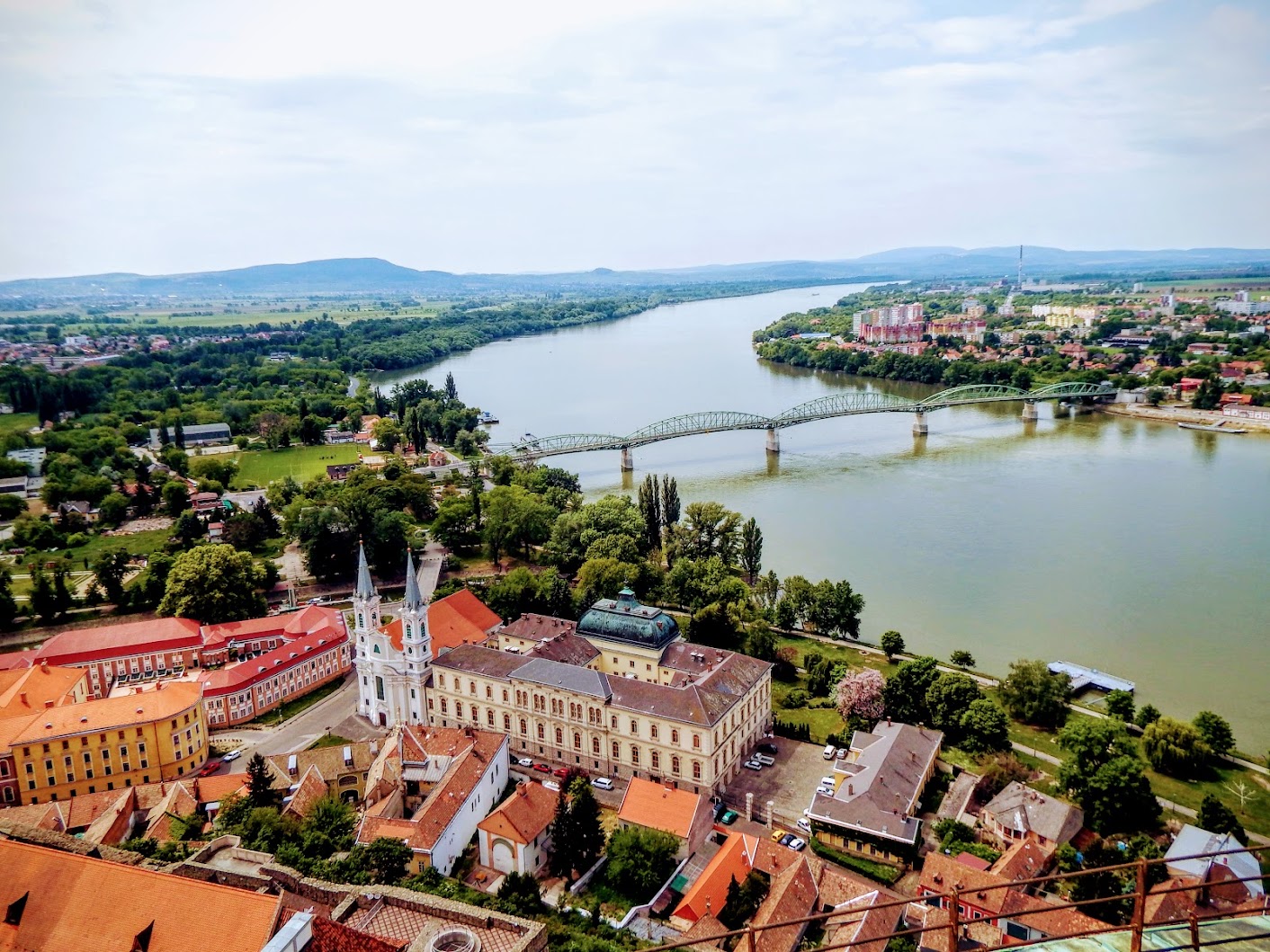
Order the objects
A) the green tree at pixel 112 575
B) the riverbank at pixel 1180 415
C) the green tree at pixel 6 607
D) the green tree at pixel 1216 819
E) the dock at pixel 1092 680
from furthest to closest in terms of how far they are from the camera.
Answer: the riverbank at pixel 1180 415 → the green tree at pixel 112 575 → the green tree at pixel 6 607 → the dock at pixel 1092 680 → the green tree at pixel 1216 819

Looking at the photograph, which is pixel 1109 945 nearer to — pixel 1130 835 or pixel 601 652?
pixel 1130 835

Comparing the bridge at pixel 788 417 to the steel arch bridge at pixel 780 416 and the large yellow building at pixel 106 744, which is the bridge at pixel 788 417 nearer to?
the steel arch bridge at pixel 780 416

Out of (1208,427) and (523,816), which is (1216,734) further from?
(1208,427)

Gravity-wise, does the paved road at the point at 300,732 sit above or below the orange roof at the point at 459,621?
below

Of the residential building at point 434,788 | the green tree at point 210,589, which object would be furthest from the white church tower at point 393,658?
the green tree at point 210,589

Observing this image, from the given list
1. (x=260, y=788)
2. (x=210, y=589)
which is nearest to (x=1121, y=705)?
(x=260, y=788)

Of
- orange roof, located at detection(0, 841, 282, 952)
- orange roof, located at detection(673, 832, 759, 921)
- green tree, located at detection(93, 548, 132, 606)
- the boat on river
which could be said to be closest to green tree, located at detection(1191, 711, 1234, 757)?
orange roof, located at detection(673, 832, 759, 921)

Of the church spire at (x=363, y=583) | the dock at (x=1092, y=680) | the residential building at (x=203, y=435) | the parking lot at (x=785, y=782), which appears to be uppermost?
the church spire at (x=363, y=583)
